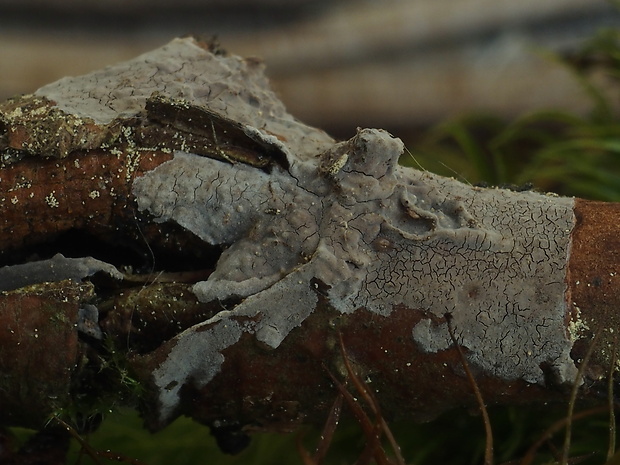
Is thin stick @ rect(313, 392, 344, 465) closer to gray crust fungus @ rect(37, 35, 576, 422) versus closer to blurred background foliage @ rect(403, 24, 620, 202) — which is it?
gray crust fungus @ rect(37, 35, 576, 422)

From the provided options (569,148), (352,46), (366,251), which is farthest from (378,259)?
(352,46)

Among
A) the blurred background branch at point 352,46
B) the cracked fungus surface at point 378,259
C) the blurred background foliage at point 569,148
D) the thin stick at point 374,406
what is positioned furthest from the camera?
the blurred background branch at point 352,46

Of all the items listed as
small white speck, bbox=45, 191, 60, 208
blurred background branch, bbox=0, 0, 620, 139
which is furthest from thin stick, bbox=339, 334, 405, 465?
blurred background branch, bbox=0, 0, 620, 139

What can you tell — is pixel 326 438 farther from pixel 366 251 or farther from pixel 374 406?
pixel 366 251

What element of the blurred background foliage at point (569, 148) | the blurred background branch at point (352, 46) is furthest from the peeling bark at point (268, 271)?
the blurred background branch at point (352, 46)

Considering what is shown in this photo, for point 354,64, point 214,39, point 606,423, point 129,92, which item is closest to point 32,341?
point 129,92

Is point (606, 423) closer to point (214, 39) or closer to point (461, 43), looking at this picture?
point (214, 39)

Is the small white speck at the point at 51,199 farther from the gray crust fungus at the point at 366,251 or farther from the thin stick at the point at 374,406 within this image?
the thin stick at the point at 374,406

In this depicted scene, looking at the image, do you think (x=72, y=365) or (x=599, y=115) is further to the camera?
(x=599, y=115)
